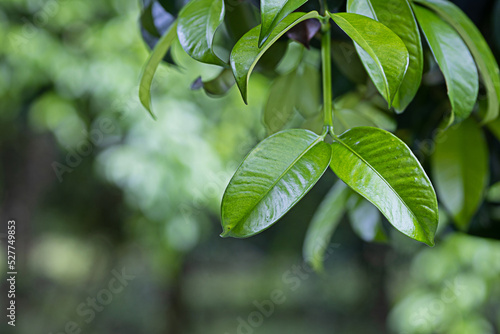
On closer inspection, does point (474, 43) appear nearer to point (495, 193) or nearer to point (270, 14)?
point (270, 14)

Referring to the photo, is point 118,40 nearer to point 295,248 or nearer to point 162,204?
point 162,204

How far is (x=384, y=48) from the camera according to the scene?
190mm

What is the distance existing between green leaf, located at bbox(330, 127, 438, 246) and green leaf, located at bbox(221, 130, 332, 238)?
1 cm

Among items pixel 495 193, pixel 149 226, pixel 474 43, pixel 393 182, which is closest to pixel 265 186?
pixel 393 182

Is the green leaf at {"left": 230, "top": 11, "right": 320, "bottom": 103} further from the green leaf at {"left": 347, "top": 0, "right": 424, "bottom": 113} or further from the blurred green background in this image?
the blurred green background

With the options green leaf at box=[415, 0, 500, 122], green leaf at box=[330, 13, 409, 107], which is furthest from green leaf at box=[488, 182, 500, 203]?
green leaf at box=[330, 13, 409, 107]

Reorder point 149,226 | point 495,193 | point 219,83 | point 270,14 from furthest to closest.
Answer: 1. point 149,226
2. point 495,193
3. point 219,83
4. point 270,14

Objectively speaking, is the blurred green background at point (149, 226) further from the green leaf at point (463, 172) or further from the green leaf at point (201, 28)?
the green leaf at point (201, 28)

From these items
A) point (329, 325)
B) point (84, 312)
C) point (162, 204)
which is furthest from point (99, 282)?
point (329, 325)

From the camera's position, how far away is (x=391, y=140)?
189 mm

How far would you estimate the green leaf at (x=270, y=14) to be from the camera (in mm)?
182

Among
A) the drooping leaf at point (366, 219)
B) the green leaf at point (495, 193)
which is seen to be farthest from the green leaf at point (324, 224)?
the green leaf at point (495, 193)

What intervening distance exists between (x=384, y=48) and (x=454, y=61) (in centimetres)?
9

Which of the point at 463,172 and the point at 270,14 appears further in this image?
the point at 463,172
